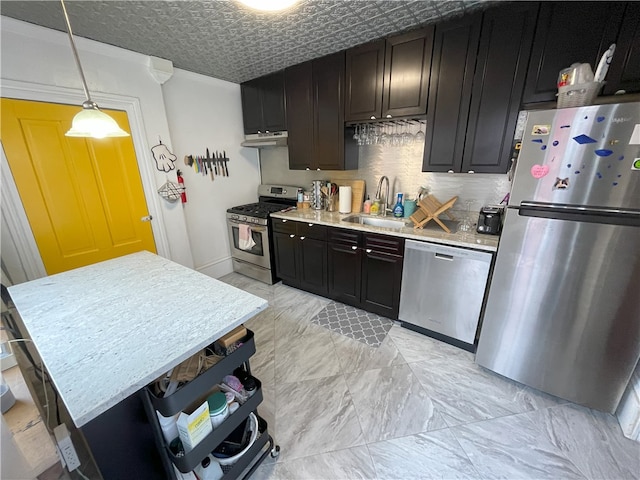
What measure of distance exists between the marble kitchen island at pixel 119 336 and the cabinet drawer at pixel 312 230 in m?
1.43

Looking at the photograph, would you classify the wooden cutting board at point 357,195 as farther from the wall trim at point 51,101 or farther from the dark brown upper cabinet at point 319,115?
the wall trim at point 51,101

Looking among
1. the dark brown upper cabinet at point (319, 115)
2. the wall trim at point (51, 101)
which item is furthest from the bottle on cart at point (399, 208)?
the wall trim at point (51, 101)

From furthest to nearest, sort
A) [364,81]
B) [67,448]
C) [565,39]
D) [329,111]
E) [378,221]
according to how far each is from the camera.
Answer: [378,221] → [329,111] → [364,81] → [565,39] → [67,448]

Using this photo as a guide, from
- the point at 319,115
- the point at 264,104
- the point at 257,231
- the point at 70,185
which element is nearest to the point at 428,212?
the point at 319,115

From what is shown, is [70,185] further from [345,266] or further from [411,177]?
[411,177]

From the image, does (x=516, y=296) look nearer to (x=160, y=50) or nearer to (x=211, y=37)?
(x=211, y=37)

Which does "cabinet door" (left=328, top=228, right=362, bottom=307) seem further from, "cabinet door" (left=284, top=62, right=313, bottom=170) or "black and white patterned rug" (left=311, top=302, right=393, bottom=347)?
"cabinet door" (left=284, top=62, right=313, bottom=170)

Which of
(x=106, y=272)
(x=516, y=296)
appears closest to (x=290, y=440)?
(x=106, y=272)

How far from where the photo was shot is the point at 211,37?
2082 millimetres

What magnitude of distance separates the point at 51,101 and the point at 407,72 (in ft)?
9.33

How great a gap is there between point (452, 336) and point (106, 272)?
8.54ft

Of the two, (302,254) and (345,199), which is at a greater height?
(345,199)

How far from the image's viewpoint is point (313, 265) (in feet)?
9.43

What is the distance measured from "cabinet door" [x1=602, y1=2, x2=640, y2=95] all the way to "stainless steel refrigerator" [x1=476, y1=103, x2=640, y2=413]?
47cm
